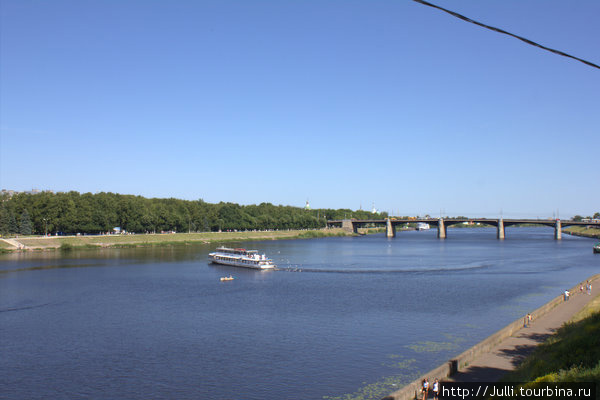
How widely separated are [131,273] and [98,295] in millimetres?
21441

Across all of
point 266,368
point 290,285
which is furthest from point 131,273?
point 266,368

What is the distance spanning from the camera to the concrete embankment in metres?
24.0

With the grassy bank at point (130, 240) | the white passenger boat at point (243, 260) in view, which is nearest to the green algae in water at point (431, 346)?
the white passenger boat at point (243, 260)

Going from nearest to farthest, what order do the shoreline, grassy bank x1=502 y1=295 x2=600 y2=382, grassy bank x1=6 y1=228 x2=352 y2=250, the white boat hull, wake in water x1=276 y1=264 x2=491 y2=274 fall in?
grassy bank x1=502 y1=295 x2=600 y2=382
wake in water x1=276 y1=264 x2=491 y2=274
the white boat hull
the shoreline
grassy bank x1=6 y1=228 x2=352 y2=250

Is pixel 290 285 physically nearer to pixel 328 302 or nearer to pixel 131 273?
pixel 328 302

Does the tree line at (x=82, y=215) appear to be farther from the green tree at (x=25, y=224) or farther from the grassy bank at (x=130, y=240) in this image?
the grassy bank at (x=130, y=240)

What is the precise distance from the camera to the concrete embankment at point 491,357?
23953 millimetres

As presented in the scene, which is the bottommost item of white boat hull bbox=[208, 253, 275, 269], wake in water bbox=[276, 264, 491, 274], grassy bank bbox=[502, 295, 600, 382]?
wake in water bbox=[276, 264, 491, 274]

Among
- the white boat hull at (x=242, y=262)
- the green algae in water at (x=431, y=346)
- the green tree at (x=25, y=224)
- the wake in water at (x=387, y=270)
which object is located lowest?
the green algae in water at (x=431, y=346)

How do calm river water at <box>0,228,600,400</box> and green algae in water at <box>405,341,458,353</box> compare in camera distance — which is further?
green algae in water at <box>405,341,458,353</box>

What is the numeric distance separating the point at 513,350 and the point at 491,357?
2.22 metres

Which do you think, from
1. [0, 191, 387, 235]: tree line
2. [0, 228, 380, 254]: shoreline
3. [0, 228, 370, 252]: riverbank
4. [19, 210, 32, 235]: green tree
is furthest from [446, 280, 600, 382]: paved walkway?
[19, 210, 32, 235]: green tree

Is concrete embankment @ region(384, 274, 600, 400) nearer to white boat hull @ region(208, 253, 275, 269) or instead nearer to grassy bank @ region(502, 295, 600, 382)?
grassy bank @ region(502, 295, 600, 382)

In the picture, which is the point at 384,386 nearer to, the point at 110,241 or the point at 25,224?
the point at 110,241
